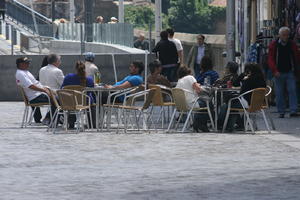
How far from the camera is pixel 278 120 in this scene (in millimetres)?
22125

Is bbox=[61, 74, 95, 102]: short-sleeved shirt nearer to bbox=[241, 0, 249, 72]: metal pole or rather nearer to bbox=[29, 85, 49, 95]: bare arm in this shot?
bbox=[29, 85, 49, 95]: bare arm

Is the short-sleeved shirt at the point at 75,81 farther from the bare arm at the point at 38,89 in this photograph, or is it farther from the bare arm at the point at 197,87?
the bare arm at the point at 197,87

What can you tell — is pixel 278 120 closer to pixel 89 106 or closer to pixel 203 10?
pixel 89 106

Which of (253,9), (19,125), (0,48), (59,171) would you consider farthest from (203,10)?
(59,171)

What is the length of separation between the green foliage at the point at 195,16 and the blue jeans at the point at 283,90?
9187cm

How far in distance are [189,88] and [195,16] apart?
99.0 meters

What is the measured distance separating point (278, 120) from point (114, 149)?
627 centimetres

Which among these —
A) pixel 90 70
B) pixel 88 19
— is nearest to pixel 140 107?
pixel 90 70

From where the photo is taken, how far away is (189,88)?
1967 cm

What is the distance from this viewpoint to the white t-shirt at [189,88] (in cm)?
1947

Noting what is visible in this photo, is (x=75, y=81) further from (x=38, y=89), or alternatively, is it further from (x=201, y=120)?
(x=201, y=120)

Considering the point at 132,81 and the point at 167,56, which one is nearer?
the point at 132,81

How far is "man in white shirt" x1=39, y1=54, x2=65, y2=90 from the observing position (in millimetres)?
21500

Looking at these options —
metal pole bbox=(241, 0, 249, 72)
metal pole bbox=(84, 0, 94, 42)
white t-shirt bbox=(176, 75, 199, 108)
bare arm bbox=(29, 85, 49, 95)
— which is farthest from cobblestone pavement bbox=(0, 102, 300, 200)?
metal pole bbox=(84, 0, 94, 42)
